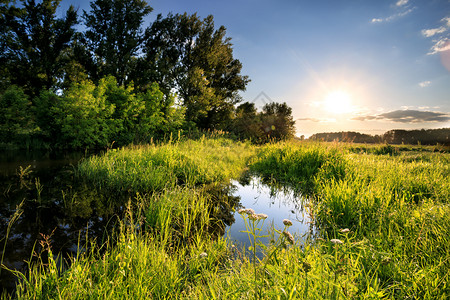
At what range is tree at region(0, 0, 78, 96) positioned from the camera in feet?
66.6

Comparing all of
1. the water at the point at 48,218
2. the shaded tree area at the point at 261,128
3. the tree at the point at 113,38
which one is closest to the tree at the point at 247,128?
the shaded tree area at the point at 261,128

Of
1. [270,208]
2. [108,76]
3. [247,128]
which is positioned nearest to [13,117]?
[108,76]

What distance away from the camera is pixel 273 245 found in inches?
69.4

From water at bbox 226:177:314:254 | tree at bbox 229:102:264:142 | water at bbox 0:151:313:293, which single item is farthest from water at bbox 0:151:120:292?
tree at bbox 229:102:264:142

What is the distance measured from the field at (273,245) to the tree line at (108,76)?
11339 mm

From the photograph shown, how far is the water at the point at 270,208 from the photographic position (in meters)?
3.16

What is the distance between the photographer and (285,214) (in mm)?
3949

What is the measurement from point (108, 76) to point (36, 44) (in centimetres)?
978

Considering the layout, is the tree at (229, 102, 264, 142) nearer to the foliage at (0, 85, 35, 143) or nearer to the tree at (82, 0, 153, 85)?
the tree at (82, 0, 153, 85)

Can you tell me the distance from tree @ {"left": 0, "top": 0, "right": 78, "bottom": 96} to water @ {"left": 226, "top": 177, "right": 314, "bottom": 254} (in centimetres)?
2442

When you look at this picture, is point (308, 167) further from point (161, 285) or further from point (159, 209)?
point (161, 285)

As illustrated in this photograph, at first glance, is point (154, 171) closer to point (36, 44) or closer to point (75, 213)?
point (75, 213)

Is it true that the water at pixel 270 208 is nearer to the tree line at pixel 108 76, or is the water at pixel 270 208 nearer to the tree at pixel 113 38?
the tree line at pixel 108 76

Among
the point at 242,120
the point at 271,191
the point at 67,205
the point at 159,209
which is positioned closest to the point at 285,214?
the point at 271,191
